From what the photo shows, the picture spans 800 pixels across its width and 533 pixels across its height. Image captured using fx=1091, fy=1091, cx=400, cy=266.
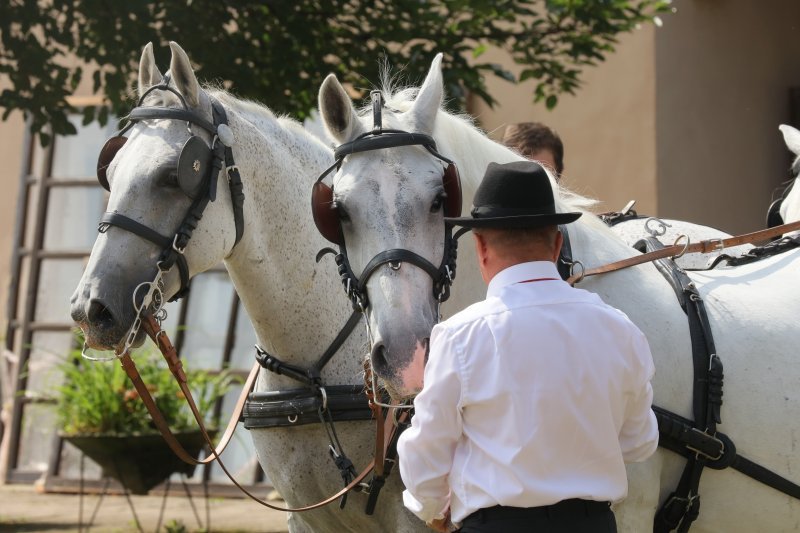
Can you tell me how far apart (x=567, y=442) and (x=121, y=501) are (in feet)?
23.8

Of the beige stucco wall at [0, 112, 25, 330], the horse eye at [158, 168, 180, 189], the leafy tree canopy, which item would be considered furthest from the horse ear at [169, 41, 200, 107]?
the beige stucco wall at [0, 112, 25, 330]

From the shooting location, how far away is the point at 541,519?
225cm

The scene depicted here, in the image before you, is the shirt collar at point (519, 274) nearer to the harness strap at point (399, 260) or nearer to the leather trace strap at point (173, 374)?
the harness strap at point (399, 260)

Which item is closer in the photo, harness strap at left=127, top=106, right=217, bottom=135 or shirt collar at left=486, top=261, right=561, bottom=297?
shirt collar at left=486, top=261, right=561, bottom=297

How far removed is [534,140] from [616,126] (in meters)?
3.78

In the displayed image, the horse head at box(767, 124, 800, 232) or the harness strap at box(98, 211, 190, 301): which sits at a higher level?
the horse head at box(767, 124, 800, 232)

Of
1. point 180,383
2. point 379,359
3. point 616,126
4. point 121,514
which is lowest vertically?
point 121,514

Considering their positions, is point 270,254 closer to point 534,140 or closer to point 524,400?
point 524,400

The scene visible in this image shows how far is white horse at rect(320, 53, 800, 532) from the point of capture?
2830 millimetres

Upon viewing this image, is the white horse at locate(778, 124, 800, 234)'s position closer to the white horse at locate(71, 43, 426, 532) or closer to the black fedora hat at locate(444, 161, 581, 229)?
the white horse at locate(71, 43, 426, 532)

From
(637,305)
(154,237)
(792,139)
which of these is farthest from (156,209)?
(792,139)

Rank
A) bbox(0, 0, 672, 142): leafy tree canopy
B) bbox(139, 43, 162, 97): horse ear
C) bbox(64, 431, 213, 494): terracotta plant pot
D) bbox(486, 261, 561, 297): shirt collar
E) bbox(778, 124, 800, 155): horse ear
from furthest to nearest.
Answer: bbox(64, 431, 213, 494): terracotta plant pot → bbox(0, 0, 672, 142): leafy tree canopy → bbox(778, 124, 800, 155): horse ear → bbox(139, 43, 162, 97): horse ear → bbox(486, 261, 561, 297): shirt collar

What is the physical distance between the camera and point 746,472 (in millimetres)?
3059

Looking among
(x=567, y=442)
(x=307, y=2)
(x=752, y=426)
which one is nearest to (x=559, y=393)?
(x=567, y=442)
